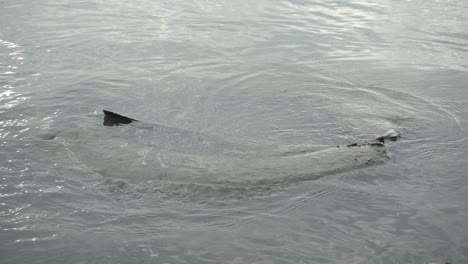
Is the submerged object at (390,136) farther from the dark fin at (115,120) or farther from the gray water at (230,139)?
the dark fin at (115,120)

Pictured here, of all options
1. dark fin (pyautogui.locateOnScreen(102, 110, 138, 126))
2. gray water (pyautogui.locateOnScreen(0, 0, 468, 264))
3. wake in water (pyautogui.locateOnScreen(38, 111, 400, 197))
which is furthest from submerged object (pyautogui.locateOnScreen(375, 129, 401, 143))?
dark fin (pyautogui.locateOnScreen(102, 110, 138, 126))

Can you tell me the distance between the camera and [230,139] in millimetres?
5473

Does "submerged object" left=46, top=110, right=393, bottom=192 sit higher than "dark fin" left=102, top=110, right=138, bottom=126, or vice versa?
"dark fin" left=102, top=110, right=138, bottom=126

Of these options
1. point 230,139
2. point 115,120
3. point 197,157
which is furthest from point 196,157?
point 115,120

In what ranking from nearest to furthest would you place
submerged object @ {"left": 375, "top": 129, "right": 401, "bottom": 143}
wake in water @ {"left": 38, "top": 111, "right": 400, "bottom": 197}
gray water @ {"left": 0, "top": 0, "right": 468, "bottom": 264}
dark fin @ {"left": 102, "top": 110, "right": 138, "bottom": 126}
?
gray water @ {"left": 0, "top": 0, "right": 468, "bottom": 264} → wake in water @ {"left": 38, "top": 111, "right": 400, "bottom": 197} → submerged object @ {"left": 375, "top": 129, "right": 401, "bottom": 143} → dark fin @ {"left": 102, "top": 110, "right": 138, "bottom": 126}

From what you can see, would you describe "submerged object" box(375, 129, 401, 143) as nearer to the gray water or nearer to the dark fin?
the gray water

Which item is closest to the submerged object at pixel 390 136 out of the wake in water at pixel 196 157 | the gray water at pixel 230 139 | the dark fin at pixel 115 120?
the wake in water at pixel 196 157

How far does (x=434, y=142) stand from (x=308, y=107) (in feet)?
4.95

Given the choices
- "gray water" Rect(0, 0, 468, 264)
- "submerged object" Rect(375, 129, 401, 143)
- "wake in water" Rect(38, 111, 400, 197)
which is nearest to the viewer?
"gray water" Rect(0, 0, 468, 264)

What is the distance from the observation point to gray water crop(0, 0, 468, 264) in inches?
152

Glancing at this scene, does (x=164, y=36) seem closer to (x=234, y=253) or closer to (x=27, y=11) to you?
(x=27, y=11)

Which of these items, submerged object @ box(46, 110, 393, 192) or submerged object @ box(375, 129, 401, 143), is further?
submerged object @ box(375, 129, 401, 143)

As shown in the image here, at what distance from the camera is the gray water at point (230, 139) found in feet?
12.6

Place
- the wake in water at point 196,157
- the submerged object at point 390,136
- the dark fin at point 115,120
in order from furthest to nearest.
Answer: the dark fin at point 115,120
the submerged object at point 390,136
the wake in water at point 196,157
